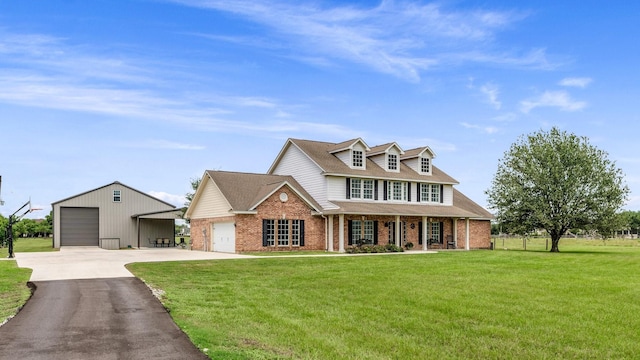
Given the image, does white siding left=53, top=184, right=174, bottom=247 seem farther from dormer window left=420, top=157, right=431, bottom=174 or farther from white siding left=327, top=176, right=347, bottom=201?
dormer window left=420, top=157, right=431, bottom=174

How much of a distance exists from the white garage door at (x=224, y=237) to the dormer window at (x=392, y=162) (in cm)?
1235

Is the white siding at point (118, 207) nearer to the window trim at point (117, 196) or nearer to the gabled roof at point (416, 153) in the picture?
the window trim at point (117, 196)

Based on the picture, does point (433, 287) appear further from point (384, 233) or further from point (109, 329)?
point (384, 233)

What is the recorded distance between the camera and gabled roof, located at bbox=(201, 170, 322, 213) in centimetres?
3279

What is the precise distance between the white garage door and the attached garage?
13221mm

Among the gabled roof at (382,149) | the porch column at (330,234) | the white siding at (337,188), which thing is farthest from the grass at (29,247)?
the gabled roof at (382,149)

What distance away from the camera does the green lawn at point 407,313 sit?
8.78 metres

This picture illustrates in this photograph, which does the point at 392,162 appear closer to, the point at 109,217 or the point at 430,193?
the point at 430,193

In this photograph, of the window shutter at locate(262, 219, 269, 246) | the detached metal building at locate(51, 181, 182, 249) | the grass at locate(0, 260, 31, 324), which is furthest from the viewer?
the detached metal building at locate(51, 181, 182, 249)

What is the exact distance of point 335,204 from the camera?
1393 inches

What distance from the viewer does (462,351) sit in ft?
28.7

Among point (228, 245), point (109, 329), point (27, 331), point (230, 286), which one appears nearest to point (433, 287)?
point (230, 286)

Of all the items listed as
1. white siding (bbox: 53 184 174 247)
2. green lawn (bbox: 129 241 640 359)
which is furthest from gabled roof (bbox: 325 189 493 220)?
white siding (bbox: 53 184 174 247)

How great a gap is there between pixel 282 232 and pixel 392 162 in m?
10.6
